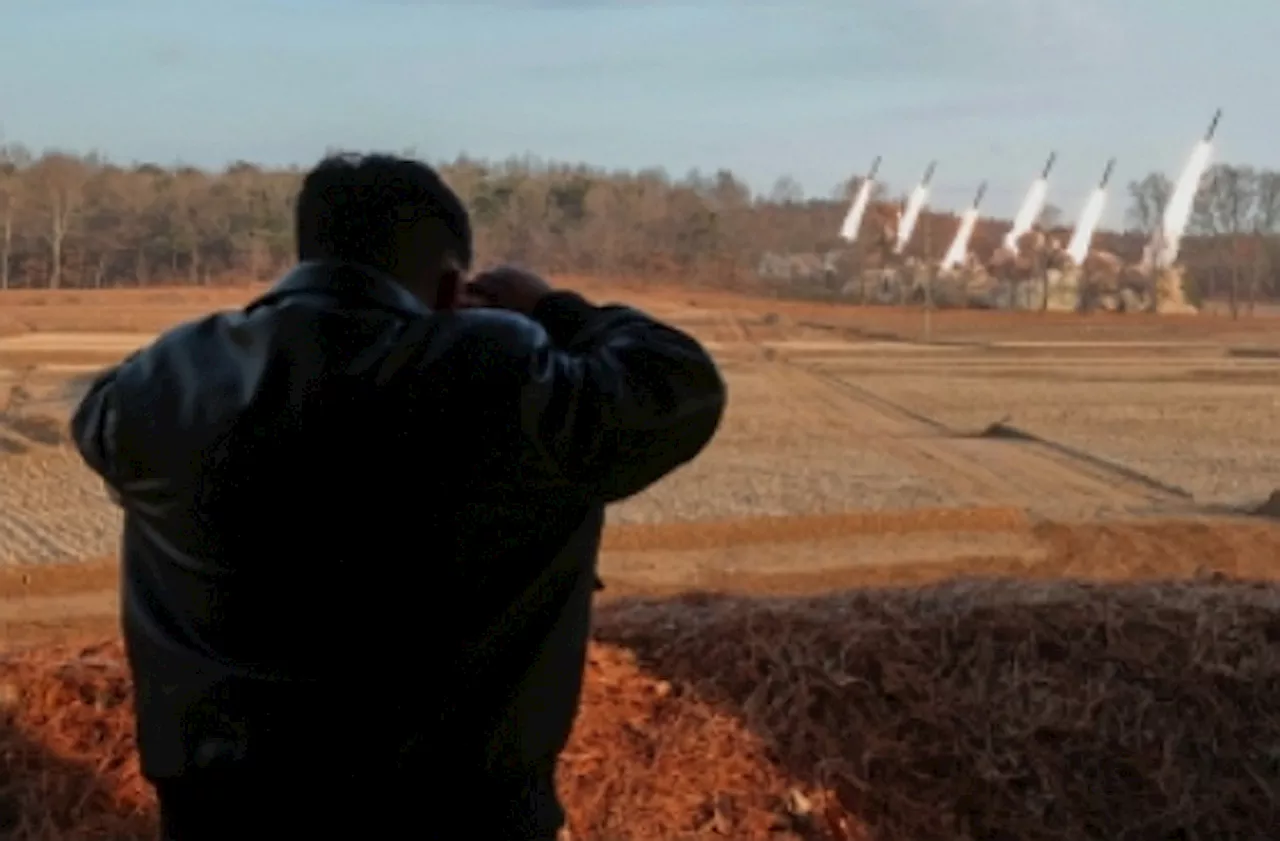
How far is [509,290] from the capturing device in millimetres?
2477

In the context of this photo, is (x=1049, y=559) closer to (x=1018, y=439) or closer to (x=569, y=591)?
(x=1018, y=439)

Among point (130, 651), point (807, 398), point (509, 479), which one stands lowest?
point (807, 398)

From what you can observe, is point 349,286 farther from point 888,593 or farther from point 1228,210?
point 1228,210

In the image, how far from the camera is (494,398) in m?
2.13

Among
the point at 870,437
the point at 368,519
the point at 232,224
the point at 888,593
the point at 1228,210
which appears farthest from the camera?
the point at 1228,210

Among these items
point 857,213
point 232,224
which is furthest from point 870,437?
point 857,213

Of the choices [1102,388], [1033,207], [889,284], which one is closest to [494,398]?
[1102,388]

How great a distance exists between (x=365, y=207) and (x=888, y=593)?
170 inches

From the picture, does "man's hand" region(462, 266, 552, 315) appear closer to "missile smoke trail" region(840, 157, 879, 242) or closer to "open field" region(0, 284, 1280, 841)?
"open field" region(0, 284, 1280, 841)

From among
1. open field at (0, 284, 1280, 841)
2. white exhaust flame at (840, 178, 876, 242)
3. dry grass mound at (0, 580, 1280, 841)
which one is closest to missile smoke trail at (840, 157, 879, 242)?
white exhaust flame at (840, 178, 876, 242)

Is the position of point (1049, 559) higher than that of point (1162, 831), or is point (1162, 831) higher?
point (1162, 831)

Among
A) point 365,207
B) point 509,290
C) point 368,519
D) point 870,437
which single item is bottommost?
point 870,437

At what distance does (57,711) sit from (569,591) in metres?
3.25

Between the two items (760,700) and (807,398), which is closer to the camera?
(760,700)
